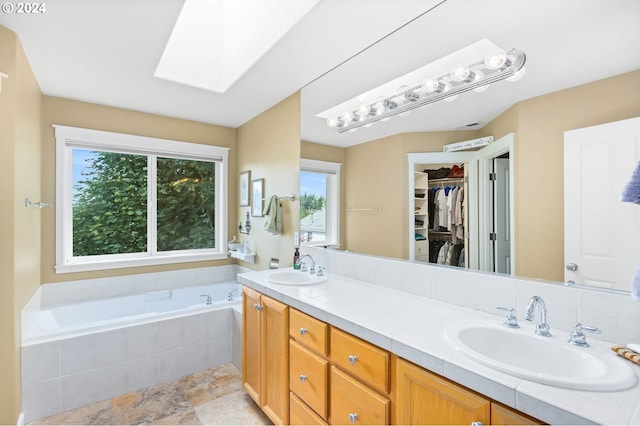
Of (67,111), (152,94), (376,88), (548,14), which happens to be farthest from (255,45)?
(67,111)

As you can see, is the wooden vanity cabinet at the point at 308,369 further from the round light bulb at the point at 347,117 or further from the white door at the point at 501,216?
the round light bulb at the point at 347,117

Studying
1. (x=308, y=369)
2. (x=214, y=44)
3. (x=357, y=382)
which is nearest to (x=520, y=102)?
(x=357, y=382)

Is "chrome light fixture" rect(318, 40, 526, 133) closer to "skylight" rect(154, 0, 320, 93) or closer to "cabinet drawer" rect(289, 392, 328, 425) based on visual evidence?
"skylight" rect(154, 0, 320, 93)

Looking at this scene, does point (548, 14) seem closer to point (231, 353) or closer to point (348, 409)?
point (348, 409)

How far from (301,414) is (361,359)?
0.65m

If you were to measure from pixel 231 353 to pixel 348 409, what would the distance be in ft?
6.04

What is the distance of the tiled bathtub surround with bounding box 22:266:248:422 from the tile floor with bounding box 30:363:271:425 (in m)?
0.09

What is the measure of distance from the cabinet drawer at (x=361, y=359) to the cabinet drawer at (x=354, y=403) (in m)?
0.03

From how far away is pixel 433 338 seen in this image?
1107mm

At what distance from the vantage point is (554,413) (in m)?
0.73

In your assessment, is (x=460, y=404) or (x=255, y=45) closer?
(x=460, y=404)

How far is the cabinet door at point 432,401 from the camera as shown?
2.91 ft

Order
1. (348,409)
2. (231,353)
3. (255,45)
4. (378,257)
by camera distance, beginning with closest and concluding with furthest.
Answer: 1. (348,409)
2. (378,257)
3. (255,45)
4. (231,353)

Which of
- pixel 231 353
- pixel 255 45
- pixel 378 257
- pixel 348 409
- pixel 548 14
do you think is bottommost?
pixel 231 353
